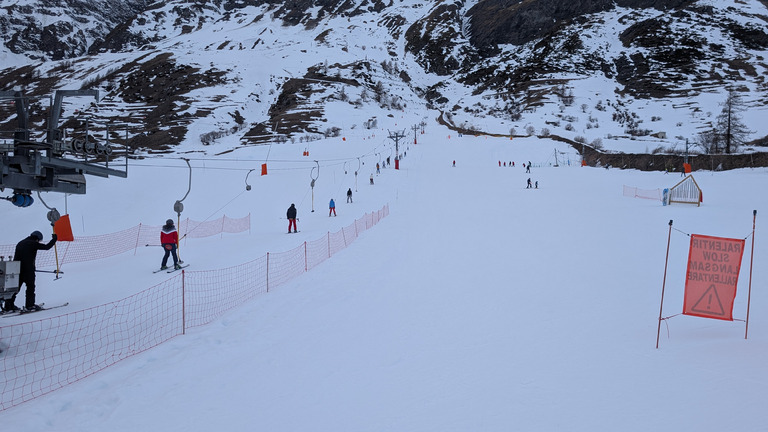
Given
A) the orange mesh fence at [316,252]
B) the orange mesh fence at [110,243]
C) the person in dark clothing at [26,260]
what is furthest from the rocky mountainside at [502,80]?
the person in dark clothing at [26,260]

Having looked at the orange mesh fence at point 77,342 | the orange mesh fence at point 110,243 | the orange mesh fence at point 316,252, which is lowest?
the orange mesh fence at point 110,243

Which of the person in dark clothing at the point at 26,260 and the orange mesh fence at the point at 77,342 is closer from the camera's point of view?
the orange mesh fence at the point at 77,342

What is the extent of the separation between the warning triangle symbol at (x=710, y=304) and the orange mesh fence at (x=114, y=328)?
8.23 m

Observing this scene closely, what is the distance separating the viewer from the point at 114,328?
26.7 ft

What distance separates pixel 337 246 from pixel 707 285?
11257 mm

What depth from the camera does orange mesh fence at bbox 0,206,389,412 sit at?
621 cm

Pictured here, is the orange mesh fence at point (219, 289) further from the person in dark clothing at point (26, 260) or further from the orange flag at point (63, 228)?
the orange flag at point (63, 228)

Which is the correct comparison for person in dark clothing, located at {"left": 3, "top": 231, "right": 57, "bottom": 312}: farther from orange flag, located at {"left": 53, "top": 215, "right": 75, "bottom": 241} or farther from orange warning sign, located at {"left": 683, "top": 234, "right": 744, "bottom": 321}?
orange warning sign, located at {"left": 683, "top": 234, "right": 744, "bottom": 321}

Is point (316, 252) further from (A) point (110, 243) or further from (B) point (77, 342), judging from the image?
(A) point (110, 243)

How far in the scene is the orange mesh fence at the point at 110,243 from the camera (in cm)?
1544

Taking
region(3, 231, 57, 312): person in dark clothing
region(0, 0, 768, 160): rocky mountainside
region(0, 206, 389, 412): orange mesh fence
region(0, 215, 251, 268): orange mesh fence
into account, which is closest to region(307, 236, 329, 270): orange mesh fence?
region(0, 206, 389, 412): orange mesh fence

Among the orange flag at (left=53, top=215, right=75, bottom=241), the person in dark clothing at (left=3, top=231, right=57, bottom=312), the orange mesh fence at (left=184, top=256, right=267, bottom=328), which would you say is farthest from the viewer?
the orange flag at (left=53, top=215, right=75, bottom=241)

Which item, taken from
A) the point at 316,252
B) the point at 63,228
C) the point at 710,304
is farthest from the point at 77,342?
the point at 710,304

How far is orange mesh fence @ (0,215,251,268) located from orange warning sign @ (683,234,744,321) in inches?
651
